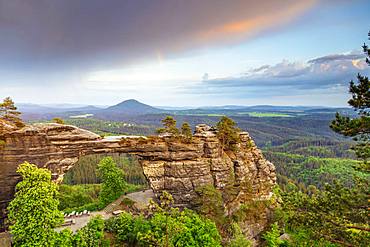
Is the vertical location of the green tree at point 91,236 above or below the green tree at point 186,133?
below

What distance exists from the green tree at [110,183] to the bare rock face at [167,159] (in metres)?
8.52

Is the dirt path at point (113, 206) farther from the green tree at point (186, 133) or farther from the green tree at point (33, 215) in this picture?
the green tree at point (186, 133)

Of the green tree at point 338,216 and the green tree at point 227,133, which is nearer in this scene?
the green tree at point 338,216

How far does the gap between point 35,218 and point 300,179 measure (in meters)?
106

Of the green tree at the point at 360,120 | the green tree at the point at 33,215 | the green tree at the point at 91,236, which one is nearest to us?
the green tree at the point at 360,120

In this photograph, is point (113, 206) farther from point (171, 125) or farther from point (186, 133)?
point (186, 133)

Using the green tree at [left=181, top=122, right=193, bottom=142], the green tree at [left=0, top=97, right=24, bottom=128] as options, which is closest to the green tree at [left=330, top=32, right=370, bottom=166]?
the green tree at [left=181, top=122, right=193, bottom=142]

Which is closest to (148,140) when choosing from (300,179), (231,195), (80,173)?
(231,195)

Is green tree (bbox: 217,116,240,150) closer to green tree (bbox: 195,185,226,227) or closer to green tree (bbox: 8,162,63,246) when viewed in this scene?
green tree (bbox: 195,185,226,227)

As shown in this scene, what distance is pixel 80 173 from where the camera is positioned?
3113 inches

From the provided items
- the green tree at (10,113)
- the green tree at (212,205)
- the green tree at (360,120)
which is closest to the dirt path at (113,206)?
the green tree at (212,205)

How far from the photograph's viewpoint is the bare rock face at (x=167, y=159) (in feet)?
82.5

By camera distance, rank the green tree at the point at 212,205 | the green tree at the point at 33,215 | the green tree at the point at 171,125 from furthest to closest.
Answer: the green tree at the point at 171,125 < the green tree at the point at 212,205 < the green tree at the point at 33,215

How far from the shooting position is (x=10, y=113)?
26703 millimetres
